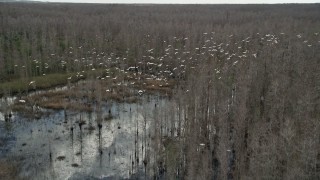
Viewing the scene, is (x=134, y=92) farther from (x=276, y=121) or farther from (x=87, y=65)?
(x=276, y=121)

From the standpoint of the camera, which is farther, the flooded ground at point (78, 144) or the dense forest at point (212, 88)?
the flooded ground at point (78, 144)

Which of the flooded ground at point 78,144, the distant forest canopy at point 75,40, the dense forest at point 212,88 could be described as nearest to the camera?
the dense forest at point 212,88

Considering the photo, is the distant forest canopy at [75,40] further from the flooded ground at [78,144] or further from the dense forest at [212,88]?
the flooded ground at [78,144]

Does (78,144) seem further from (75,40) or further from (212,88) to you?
(75,40)

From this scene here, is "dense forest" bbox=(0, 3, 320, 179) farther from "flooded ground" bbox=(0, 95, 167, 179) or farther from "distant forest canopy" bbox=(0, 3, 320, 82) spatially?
"flooded ground" bbox=(0, 95, 167, 179)

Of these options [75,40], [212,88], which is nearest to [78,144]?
[212,88]

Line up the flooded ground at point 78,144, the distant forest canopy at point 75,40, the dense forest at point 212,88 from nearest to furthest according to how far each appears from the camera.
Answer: the dense forest at point 212,88
the flooded ground at point 78,144
the distant forest canopy at point 75,40

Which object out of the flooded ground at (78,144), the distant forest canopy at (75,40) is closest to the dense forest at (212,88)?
the distant forest canopy at (75,40)
